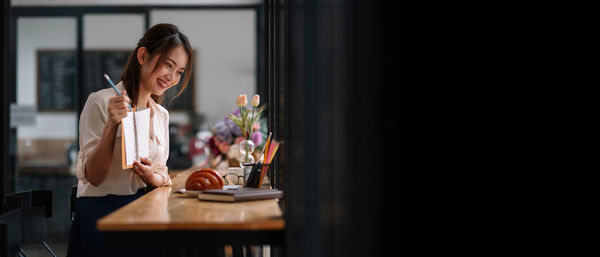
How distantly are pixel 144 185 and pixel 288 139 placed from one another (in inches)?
35.1

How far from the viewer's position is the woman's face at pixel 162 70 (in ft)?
6.68

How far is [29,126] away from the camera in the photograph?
5215mm

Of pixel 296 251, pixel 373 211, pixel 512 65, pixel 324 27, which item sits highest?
pixel 324 27

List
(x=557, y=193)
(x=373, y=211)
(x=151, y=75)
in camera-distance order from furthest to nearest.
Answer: (x=151, y=75)
(x=373, y=211)
(x=557, y=193)

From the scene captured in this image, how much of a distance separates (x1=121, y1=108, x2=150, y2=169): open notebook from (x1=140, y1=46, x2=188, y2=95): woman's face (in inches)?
6.7

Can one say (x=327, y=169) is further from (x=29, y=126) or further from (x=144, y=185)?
(x=29, y=126)

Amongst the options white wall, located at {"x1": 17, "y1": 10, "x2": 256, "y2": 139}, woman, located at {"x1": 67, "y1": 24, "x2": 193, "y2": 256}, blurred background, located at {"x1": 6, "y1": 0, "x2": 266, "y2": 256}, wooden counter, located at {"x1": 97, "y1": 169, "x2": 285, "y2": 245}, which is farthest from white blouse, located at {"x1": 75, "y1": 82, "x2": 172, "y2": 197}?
white wall, located at {"x1": 17, "y1": 10, "x2": 256, "y2": 139}

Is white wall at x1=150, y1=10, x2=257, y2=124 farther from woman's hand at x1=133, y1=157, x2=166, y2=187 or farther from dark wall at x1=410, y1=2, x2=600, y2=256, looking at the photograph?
dark wall at x1=410, y1=2, x2=600, y2=256

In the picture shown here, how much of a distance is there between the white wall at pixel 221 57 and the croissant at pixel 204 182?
3620 millimetres

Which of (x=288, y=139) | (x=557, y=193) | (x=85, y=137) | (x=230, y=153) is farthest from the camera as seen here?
(x=230, y=153)

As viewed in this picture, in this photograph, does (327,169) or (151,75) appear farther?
(151,75)

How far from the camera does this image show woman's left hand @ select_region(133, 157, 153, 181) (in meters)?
1.90

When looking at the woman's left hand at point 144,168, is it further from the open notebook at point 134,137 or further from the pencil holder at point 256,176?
the pencil holder at point 256,176

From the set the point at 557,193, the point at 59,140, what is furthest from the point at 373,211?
the point at 59,140
